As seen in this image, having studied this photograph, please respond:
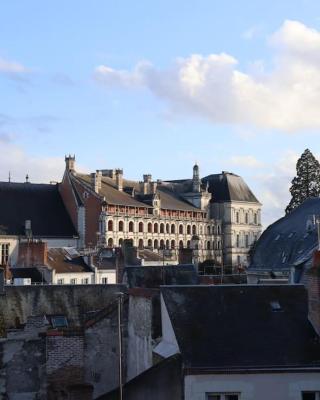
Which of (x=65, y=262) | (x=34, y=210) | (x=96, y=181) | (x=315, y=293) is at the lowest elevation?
(x=315, y=293)

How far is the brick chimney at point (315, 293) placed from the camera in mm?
17672

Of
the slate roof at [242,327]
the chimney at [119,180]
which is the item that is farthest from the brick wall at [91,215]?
the slate roof at [242,327]

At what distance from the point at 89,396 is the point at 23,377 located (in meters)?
4.20

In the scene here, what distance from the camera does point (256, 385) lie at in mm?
16406

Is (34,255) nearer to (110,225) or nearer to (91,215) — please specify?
(91,215)

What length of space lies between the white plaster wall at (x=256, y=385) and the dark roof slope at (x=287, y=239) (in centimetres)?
1684

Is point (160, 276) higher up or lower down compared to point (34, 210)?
lower down

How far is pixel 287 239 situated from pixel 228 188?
8919 centimetres

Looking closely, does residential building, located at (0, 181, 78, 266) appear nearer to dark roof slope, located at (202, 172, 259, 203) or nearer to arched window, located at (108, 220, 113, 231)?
arched window, located at (108, 220, 113, 231)

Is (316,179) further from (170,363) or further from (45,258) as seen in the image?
(170,363)

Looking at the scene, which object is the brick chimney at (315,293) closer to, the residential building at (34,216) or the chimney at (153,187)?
the residential building at (34,216)

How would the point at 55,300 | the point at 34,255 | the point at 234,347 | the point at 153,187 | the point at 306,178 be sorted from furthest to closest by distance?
the point at 153,187
the point at 306,178
the point at 34,255
the point at 55,300
the point at 234,347

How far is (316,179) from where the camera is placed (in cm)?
8569

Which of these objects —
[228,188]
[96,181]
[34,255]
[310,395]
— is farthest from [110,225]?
[310,395]
